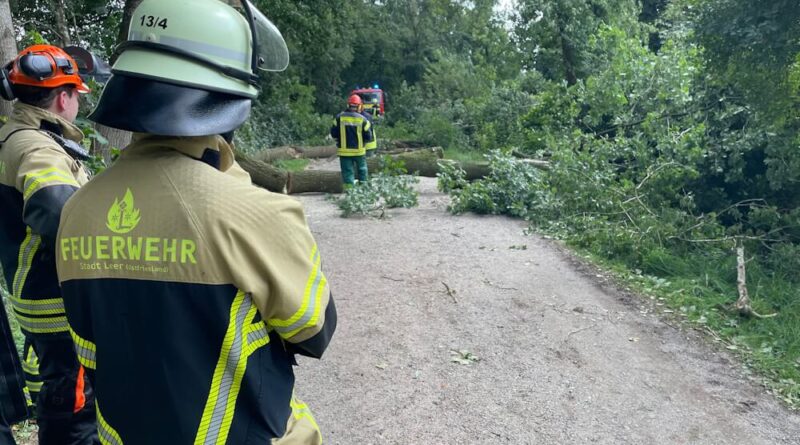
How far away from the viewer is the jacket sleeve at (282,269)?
145 cm

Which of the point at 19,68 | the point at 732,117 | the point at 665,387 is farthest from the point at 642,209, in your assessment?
the point at 19,68

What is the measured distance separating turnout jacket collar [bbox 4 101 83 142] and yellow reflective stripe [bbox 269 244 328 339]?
210 cm

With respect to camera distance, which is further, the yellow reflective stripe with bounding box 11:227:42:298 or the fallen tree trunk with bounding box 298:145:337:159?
the fallen tree trunk with bounding box 298:145:337:159

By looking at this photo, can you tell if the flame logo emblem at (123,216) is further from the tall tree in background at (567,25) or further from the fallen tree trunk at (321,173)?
the tall tree in background at (567,25)

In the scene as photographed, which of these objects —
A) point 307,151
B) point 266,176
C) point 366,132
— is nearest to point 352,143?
point 366,132

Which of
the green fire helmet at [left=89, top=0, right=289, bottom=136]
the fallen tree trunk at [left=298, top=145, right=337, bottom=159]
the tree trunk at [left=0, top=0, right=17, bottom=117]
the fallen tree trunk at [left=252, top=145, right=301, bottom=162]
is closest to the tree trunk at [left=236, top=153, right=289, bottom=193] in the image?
the tree trunk at [left=0, top=0, right=17, bottom=117]

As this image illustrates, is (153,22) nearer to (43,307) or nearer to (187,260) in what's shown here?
(187,260)

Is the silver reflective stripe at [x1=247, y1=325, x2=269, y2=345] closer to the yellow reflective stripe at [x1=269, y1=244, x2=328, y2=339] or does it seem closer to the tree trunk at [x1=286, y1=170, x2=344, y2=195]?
the yellow reflective stripe at [x1=269, y1=244, x2=328, y2=339]

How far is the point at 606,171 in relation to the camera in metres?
8.81

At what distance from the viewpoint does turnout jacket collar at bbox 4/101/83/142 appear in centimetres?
300

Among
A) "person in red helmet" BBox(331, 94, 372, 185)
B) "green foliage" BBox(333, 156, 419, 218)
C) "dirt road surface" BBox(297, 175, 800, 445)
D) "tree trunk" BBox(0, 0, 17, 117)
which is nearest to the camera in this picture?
"dirt road surface" BBox(297, 175, 800, 445)

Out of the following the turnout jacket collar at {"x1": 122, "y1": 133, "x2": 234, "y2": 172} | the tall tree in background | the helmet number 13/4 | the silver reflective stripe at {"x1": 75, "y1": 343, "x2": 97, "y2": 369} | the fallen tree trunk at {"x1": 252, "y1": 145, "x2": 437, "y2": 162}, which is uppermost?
the tall tree in background

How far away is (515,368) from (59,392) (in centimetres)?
291

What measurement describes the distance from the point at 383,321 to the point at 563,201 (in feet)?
14.7
